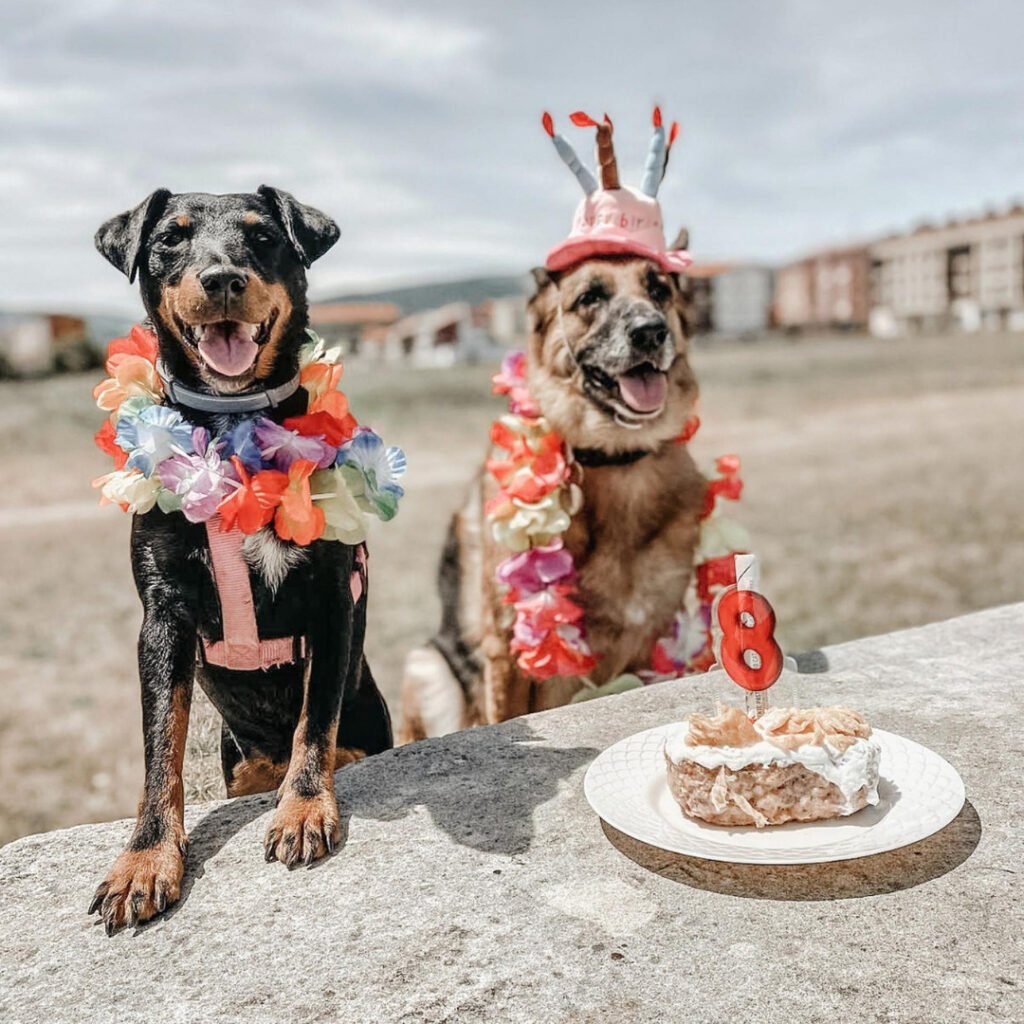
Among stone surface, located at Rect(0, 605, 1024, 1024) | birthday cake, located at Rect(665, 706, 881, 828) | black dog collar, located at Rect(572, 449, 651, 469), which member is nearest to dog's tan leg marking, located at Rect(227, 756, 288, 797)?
stone surface, located at Rect(0, 605, 1024, 1024)

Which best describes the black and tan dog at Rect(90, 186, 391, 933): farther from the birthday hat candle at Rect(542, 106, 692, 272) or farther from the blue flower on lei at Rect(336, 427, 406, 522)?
the birthday hat candle at Rect(542, 106, 692, 272)

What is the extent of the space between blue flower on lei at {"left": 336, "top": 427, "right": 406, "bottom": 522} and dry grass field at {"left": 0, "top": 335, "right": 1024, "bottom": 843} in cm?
79

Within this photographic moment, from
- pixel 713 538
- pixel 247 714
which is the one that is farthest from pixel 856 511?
pixel 247 714

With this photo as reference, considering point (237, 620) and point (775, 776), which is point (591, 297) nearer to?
point (237, 620)

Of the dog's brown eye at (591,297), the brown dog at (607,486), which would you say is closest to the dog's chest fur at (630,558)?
the brown dog at (607,486)

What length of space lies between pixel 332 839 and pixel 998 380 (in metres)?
27.3

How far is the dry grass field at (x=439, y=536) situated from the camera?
19.8 ft

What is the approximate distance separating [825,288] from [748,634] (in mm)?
91202

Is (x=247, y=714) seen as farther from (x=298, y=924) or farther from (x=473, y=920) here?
(x=473, y=920)

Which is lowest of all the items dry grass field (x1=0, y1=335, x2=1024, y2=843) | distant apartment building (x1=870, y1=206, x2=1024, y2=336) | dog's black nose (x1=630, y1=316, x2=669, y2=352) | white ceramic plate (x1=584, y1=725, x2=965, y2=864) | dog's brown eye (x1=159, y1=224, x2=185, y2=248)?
dry grass field (x1=0, y1=335, x2=1024, y2=843)

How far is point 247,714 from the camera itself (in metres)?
2.41

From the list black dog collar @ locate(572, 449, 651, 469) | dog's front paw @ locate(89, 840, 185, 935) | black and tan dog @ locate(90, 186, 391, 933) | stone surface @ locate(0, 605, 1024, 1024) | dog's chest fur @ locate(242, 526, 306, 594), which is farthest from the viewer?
A: black dog collar @ locate(572, 449, 651, 469)

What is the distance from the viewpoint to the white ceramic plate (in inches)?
64.6

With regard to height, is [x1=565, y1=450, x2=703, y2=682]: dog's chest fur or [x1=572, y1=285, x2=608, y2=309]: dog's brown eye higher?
[x1=572, y1=285, x2=608, y2=309]: dog's brown eye
